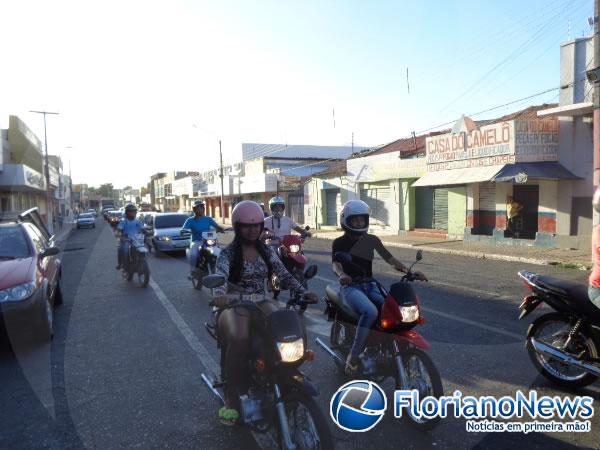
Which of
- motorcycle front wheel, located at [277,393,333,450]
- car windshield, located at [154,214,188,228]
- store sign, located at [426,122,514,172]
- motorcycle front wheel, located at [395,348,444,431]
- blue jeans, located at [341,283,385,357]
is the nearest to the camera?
motorcycle front wheel, located at [277,393,333,450]

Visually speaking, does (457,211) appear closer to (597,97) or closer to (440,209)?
(440,209)

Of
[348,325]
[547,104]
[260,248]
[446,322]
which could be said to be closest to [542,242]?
[547,104]

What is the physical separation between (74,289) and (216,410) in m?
7.38

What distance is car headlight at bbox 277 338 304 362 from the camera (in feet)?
9.57

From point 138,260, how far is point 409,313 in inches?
308

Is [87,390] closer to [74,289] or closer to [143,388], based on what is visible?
[143,388]

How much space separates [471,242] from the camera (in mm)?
17953

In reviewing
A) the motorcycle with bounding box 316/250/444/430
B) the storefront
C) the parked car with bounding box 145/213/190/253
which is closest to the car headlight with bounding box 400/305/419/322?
the motorcycle with bounding box 316/250/444/430

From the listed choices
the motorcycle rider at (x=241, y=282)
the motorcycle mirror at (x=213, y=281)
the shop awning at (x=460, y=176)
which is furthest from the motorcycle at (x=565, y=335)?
the shop awning at (x=460, y=176)

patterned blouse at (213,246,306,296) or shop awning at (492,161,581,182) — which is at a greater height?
shop awning at (492,161,581,182)

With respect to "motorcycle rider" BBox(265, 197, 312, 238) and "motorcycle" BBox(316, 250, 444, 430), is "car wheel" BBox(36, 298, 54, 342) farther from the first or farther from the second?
"motorcycle" BBox(316, 250, 444, 430)

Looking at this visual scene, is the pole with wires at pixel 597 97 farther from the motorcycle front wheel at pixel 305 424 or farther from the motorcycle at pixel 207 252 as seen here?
the motorcycle front wheel at pixel 305 424

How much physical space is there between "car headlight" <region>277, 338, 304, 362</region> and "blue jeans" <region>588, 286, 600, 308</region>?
8.20 feet

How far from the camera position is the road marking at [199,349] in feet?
10.9
